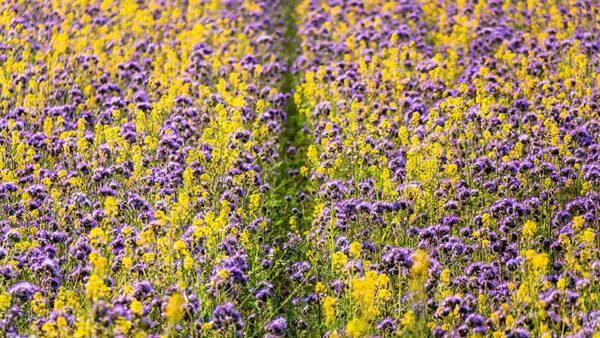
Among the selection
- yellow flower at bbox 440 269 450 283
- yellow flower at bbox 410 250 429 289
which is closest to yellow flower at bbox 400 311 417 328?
yellow flower at bbox 410 250 429 289

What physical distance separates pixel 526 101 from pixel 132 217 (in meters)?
5.26

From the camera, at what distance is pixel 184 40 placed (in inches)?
504

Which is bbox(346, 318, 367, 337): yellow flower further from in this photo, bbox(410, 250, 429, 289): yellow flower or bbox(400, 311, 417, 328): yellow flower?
bbox(410, 250, 429, 289): yellow flower

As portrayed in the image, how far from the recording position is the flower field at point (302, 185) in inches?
224

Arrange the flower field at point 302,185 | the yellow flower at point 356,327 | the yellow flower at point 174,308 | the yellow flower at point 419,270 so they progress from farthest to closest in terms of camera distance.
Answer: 1. the flower field at point 302,185
2. the yellow flower at point 419,270
3. the yellow flower at point 356,327
4. the yellow flower at point 174,308

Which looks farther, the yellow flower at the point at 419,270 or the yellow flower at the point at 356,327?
the yellow flower at the point at 419,270

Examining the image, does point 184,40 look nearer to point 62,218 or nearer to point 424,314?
point 62,218

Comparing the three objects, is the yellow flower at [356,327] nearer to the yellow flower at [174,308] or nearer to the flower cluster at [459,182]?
the flower cluster at [459,182]

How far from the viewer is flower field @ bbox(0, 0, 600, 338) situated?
18.7 ft

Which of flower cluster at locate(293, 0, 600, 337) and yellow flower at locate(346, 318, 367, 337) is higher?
yellow flower at locate(346, 318, 367, 337)

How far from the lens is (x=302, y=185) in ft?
33.2

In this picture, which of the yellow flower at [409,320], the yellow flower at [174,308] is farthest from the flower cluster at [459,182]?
the yellow flower at [174,308]

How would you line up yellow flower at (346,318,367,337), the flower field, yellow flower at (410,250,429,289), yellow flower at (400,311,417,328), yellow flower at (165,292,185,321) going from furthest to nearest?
1. the flower field
2. yellow flower at (400,311,417,328)
3. yellow flower at (410,250,429,289)
4. yellow flower at (346,318,367,337)
5. yellow flower at (165,292,185,321)

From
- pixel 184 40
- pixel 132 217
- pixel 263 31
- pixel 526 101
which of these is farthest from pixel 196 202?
pixel 263 31
